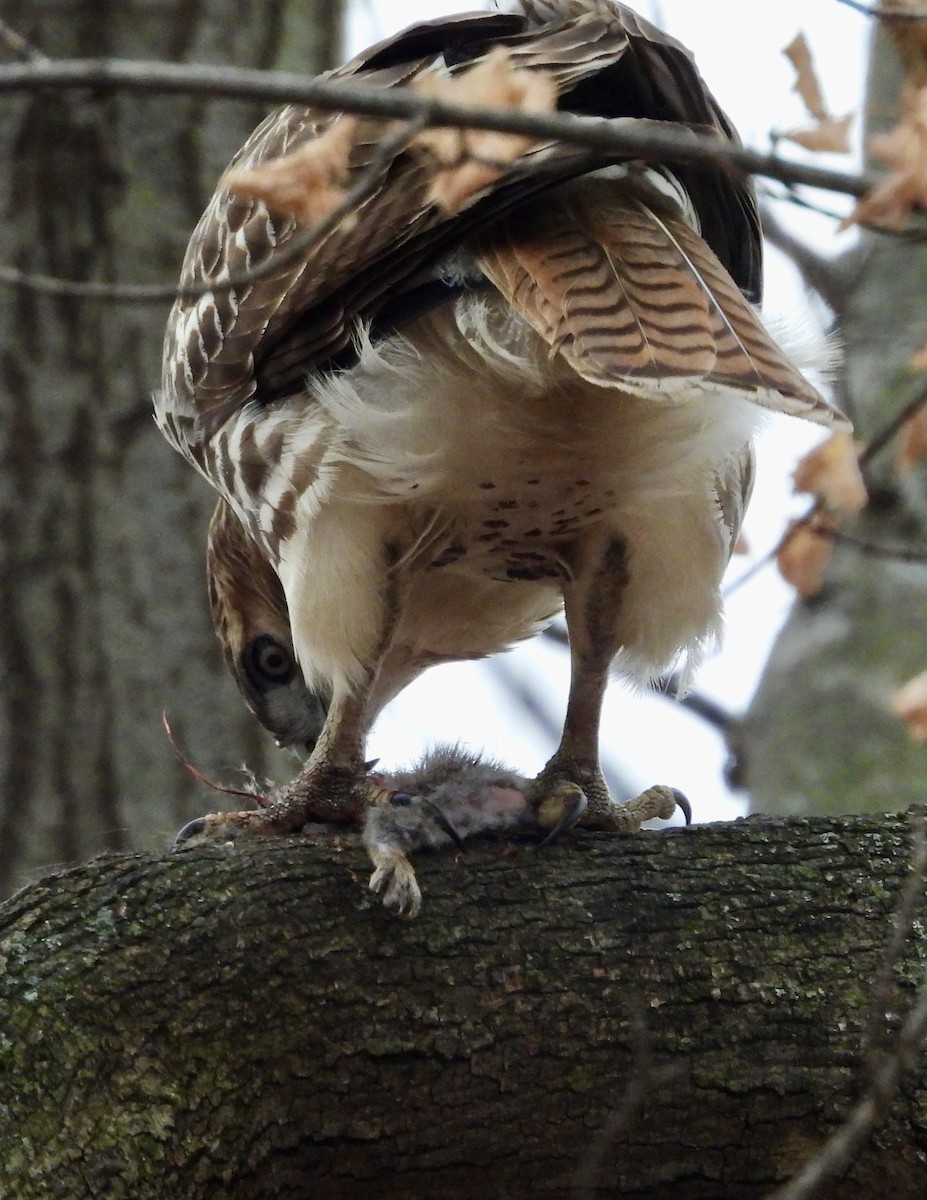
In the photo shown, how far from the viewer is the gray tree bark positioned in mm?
6305

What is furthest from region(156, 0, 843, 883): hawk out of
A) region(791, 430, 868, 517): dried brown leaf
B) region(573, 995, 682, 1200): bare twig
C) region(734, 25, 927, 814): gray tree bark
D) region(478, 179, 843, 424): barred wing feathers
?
region(734, 25, 927, 814): gray tree bark

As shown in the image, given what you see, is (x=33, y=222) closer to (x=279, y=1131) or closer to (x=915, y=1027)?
(x=279, y=1131)

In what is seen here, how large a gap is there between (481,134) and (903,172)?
650 millimetres

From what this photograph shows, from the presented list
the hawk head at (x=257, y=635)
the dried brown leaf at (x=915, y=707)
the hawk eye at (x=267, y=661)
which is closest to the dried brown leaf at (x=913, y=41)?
the dried brown leaf at (x=915, y=707)

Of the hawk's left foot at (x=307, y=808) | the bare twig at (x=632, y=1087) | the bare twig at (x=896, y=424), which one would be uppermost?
the bare twig at (x=896, y=424)

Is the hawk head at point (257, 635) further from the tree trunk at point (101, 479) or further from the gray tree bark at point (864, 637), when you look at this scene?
the gray tree bark at point (864, 637)

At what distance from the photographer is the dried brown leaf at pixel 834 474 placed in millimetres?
3973

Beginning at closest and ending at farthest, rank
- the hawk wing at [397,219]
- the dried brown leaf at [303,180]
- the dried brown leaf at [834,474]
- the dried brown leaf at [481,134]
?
the dried brown leaf at [481,134] → the dried brown leaf at [303,180] → the hawk wing at [397,219] → the dried brown leaf at [834,474]

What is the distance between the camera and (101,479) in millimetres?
5086

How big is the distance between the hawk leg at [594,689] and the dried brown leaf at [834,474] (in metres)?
0.50

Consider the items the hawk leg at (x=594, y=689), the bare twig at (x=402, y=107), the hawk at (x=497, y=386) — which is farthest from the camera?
the hawk leg at (x=594, y=689)

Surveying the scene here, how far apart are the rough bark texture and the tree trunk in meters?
1.62

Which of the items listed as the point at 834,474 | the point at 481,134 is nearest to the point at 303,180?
the point at 481,134

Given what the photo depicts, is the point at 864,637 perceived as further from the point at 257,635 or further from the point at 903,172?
the point at 903,172
